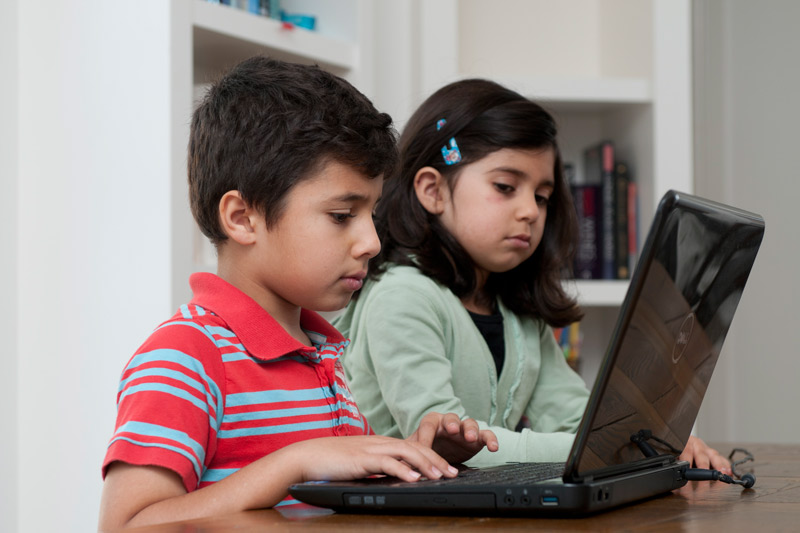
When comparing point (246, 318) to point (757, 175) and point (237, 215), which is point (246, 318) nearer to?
point (237, 215)

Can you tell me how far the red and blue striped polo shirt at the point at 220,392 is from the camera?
0.81 meters

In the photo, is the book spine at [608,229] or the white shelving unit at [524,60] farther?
the book spine at [608,229]

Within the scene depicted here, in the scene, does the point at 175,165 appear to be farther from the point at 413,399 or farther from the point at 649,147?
the point at 649,147

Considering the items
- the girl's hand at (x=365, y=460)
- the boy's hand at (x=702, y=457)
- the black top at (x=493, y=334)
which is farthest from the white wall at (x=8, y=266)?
the boy's hand at (x=702, y=457)

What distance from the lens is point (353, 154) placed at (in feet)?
3.36

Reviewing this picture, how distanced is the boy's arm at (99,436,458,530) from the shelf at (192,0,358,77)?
96cm

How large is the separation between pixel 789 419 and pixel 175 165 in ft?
6.30

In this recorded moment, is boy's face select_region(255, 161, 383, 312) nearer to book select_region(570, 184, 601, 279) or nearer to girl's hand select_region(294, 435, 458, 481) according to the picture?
girl's hand select_region(294, 435, 458, 481)

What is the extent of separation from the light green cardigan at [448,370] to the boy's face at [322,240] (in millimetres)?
320

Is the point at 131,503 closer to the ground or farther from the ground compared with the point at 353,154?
closer to the ground

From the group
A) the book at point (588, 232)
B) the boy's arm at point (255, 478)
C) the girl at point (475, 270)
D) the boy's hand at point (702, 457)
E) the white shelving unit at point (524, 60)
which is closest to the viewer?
the boy's arm at point (255, 478)

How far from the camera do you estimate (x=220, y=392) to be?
889mm

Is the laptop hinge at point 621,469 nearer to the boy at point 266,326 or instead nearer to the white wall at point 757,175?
the boy at point 266,326

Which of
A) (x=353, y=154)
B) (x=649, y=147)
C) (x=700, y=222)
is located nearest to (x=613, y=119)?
(x=649, y=147)
